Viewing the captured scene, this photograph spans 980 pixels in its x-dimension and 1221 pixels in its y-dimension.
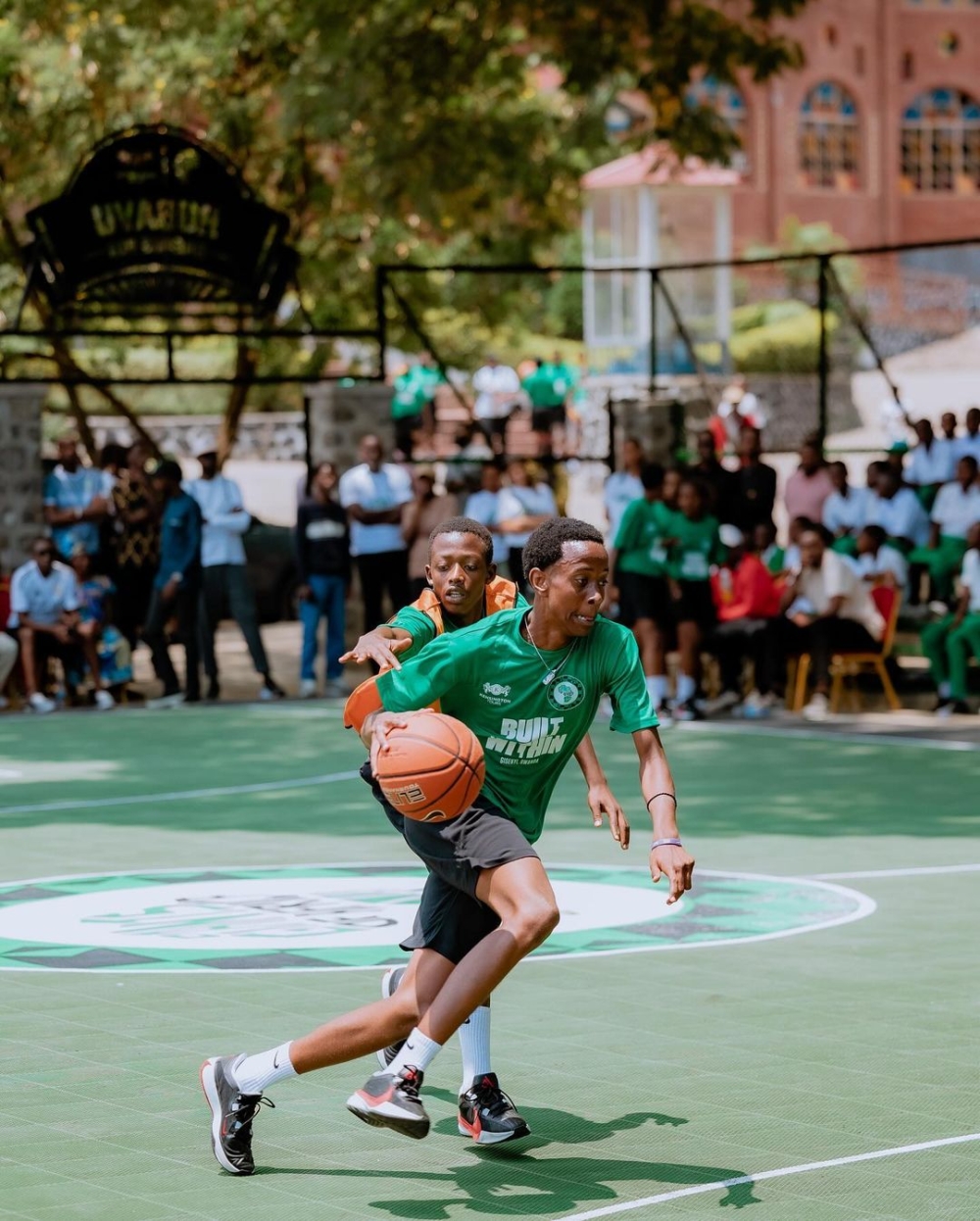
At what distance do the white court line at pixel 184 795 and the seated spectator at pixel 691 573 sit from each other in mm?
3390

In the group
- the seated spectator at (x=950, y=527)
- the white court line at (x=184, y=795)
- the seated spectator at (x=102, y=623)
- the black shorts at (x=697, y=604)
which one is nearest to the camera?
the white court line at (x=184, y=795)

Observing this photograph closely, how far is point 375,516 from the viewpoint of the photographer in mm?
19641

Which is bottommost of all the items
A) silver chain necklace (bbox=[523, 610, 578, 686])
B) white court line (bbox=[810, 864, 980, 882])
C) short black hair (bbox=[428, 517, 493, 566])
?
white court line (bbox=[810, 864, 980, 882])

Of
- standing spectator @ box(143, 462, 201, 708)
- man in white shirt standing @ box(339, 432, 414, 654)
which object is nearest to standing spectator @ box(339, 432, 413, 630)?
man in white shirt standing @ box(339, 432, 414, 654)

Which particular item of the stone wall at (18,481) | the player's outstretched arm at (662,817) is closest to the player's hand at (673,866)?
the player's outstretched arm at (662,817)

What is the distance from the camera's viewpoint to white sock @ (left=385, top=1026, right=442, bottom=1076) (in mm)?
6066

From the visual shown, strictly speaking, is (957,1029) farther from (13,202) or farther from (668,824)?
(13,202)

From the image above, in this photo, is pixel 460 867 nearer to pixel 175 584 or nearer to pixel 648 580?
pixel 648 580

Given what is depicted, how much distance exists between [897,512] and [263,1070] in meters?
13.8

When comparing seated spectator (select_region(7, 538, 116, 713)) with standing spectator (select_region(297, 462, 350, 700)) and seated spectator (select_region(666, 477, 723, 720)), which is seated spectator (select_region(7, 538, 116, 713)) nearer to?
standing spectator (select_region(297, 462, 350, 700))

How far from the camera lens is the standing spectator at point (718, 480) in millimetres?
19672

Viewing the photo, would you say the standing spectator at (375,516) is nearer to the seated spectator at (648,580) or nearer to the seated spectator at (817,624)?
the seated spectator at (648,580)

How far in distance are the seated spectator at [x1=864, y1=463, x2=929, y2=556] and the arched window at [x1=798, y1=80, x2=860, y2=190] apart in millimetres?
41067

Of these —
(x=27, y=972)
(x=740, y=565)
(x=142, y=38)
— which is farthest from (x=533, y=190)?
(x=27, y=972)
